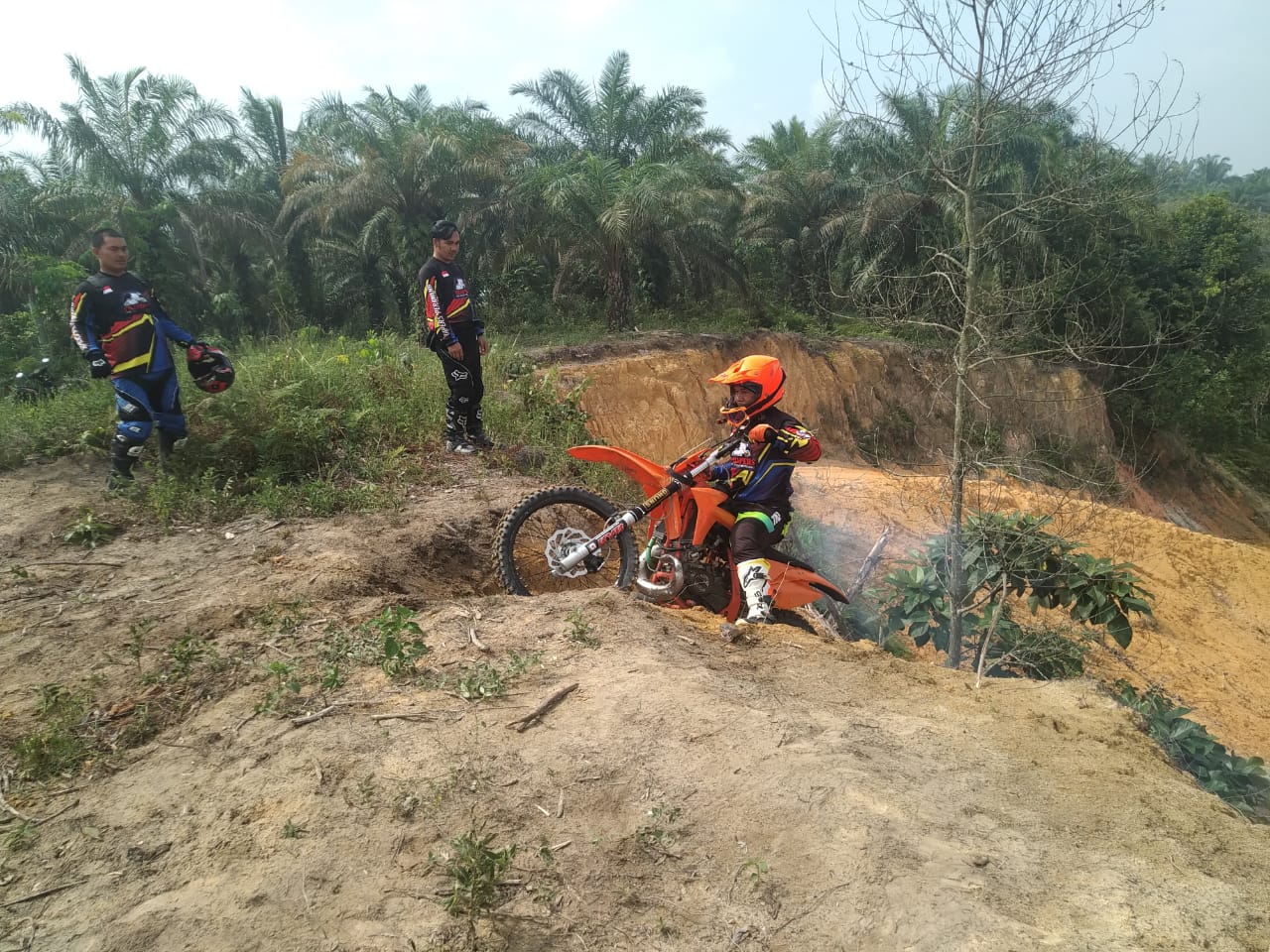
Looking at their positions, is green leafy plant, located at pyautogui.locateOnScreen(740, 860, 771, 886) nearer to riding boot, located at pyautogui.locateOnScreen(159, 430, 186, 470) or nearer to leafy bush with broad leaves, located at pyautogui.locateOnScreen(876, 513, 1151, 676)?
leafy bush with broad leaves, located at pyautogui.locateOnScreen(876, 513, 1151, 676)

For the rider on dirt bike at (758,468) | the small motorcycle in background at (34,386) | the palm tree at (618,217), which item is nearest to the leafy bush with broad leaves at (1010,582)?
the rider on dirt bike at (758,468)

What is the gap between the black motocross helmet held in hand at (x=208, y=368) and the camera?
6312 millimetres

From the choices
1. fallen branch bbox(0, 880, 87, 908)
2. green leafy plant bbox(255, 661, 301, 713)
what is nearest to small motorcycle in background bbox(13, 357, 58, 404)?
green leafy plant bbox(255, 661, 301, 713)

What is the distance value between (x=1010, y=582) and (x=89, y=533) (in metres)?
6.24

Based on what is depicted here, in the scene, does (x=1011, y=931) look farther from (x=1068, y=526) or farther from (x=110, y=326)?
(x=110, y=326)

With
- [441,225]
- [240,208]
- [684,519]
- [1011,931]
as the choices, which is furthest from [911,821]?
[240,208]

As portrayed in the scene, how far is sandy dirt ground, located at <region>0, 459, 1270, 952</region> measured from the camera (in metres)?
2.08

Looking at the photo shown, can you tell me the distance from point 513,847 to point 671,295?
2235cm

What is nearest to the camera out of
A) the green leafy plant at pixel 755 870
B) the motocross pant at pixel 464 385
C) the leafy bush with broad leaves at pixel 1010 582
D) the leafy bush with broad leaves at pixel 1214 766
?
the green leafy plant at pixel 755 870

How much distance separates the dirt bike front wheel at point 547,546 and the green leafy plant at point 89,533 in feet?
8.67

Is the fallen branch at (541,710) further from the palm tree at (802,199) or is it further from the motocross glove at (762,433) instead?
the palm tree at (802,199)

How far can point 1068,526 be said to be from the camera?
4.99 meters

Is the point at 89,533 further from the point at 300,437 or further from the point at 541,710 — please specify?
the point at 541,710

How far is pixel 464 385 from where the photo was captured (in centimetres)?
691
